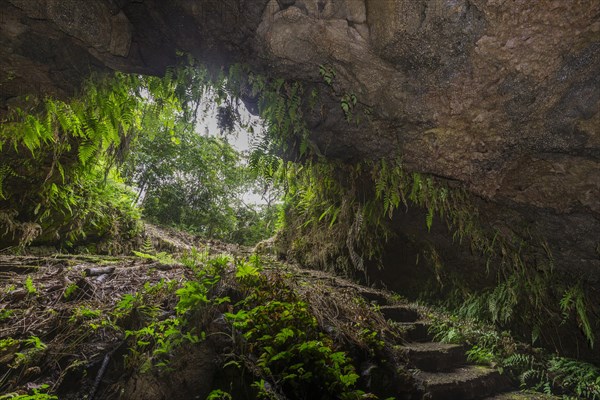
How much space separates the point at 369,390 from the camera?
9.02 ft

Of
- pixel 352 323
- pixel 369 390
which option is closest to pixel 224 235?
pixel 352 323

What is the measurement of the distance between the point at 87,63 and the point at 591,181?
5.78 metres

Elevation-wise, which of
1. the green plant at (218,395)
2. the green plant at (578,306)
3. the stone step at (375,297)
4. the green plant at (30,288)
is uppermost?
the green plant at (578,306)

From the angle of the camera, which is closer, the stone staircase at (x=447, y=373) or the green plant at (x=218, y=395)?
the green plant at (x=218, y=395)

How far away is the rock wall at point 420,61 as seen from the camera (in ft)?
10.3

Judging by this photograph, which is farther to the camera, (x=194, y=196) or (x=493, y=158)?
(x=194, y=196)

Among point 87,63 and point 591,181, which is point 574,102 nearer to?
point 591,181

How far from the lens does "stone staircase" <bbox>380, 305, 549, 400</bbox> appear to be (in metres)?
3.38

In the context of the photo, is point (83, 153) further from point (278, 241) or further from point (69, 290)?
point (278, 241)

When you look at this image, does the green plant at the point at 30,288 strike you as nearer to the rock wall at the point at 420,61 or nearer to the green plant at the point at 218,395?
the green plant at the point at 218,395

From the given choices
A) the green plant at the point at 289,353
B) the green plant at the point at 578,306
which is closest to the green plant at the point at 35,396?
the green plant at the point at 289,353

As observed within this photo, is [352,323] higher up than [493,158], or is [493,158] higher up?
[493,158]

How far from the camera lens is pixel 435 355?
3867mm

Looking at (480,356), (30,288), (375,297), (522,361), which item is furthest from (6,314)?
(522,361)
